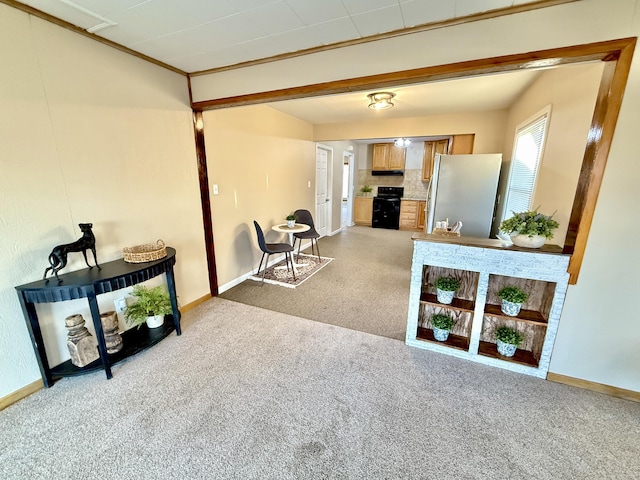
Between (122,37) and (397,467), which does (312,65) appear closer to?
(122,37)

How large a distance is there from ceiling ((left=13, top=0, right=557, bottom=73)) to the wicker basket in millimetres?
1545

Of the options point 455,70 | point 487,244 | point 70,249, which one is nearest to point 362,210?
point 487,244

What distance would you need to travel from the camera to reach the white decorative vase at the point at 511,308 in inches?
75.1

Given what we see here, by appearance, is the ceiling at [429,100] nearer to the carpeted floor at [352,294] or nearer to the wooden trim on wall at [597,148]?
the wooden trim on wall at [597,148]

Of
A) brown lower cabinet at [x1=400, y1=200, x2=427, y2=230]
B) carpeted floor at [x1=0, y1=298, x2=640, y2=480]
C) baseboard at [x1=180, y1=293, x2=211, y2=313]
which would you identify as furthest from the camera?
brown lower cabinet at [x1=400, y1=200, x2=427, y2=230]

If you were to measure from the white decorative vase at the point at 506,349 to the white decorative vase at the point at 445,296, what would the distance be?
462 mm

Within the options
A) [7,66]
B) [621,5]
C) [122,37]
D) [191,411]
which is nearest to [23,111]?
[7,66]

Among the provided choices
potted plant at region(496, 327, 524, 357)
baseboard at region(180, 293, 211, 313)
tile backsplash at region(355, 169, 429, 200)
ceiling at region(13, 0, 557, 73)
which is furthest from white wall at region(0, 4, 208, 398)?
tile backsplash at region(355, 169, 429, 200)

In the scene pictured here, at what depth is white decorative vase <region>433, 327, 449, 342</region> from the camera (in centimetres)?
217

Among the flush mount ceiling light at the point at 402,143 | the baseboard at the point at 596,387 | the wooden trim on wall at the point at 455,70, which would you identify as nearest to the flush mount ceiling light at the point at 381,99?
the wooden trim on wall at the point at 455,70

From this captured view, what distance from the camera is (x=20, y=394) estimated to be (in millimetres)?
1691

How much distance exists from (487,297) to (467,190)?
172 cm

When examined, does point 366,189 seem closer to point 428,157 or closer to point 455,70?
point 428,157

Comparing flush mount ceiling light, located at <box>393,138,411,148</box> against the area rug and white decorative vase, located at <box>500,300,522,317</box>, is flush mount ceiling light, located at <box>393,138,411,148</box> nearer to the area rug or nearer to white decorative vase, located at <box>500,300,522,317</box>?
the area rug
